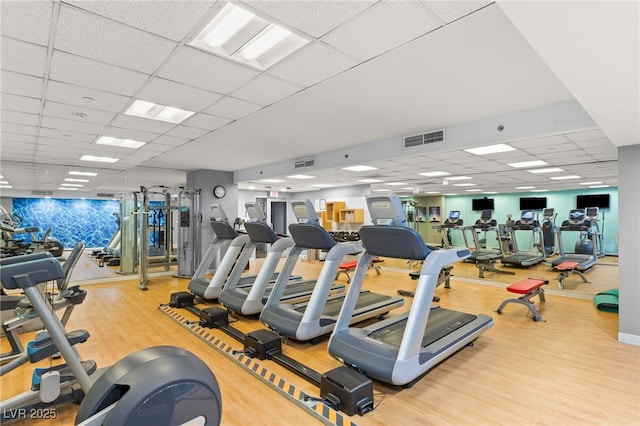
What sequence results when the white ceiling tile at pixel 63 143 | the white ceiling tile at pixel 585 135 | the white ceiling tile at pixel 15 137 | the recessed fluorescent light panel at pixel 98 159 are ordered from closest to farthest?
the white ceiling tile at pixel 585 135 → the white ceiling tile at pixel 15 137 → the white ceiling tile at pixel 63 143 → the recessed fluorescent light panel at pixel 98 159

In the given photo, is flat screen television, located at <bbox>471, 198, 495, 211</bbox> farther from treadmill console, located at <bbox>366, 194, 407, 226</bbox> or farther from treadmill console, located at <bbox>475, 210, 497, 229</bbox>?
treadmill console, located at <bbox>366, 194, 407, 226</bbox>

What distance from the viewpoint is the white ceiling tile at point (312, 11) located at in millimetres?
1734

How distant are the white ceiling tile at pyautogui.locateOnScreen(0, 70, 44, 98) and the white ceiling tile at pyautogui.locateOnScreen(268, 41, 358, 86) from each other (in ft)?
6.45

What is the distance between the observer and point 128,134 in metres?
4.51

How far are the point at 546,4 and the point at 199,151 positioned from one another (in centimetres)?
562

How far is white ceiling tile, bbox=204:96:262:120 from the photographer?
10.8ft

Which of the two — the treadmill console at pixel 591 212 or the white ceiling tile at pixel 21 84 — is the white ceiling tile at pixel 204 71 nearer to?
the white ceiling tile at pixel 21 84

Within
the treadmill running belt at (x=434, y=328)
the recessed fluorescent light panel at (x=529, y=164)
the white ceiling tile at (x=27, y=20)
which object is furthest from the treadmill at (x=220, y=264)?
the recessed fluorescent light panel at (x=529, y=164)

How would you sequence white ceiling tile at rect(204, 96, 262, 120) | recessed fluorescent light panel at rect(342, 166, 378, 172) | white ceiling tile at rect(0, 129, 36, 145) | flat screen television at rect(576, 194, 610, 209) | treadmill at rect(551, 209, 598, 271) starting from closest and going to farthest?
white ceiling tile at rect(204, 96, 262, 120) → white ceiling tile at rect(0, 129, 36, 145) → recessed fluorescent light panel at rect(342, 166, 378, 172) → treadmill at rect(551, 209, 598, 271) → flat screen television at rect(576, 194, 610, 209)

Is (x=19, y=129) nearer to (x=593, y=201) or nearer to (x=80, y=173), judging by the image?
(x=80, y=173)

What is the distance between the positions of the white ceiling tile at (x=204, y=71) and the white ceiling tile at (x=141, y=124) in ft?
4.74

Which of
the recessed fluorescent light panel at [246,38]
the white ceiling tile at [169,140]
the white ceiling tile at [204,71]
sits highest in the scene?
the recessed fluorescent light panel at [246,38]

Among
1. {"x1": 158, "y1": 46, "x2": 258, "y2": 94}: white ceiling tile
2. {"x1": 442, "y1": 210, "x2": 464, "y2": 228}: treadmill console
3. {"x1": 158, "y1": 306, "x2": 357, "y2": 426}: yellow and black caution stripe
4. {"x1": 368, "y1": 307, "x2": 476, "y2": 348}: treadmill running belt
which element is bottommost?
{"x1": 158, "y1": 306, "x2": 357, "y2": 426}: yellow and black caution stripe

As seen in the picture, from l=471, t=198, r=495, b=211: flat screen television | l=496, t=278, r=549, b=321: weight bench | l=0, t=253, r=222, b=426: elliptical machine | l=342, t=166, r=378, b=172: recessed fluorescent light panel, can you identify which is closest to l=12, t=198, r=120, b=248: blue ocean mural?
l=0, t=253, r=222, b=426: elliptical machine
